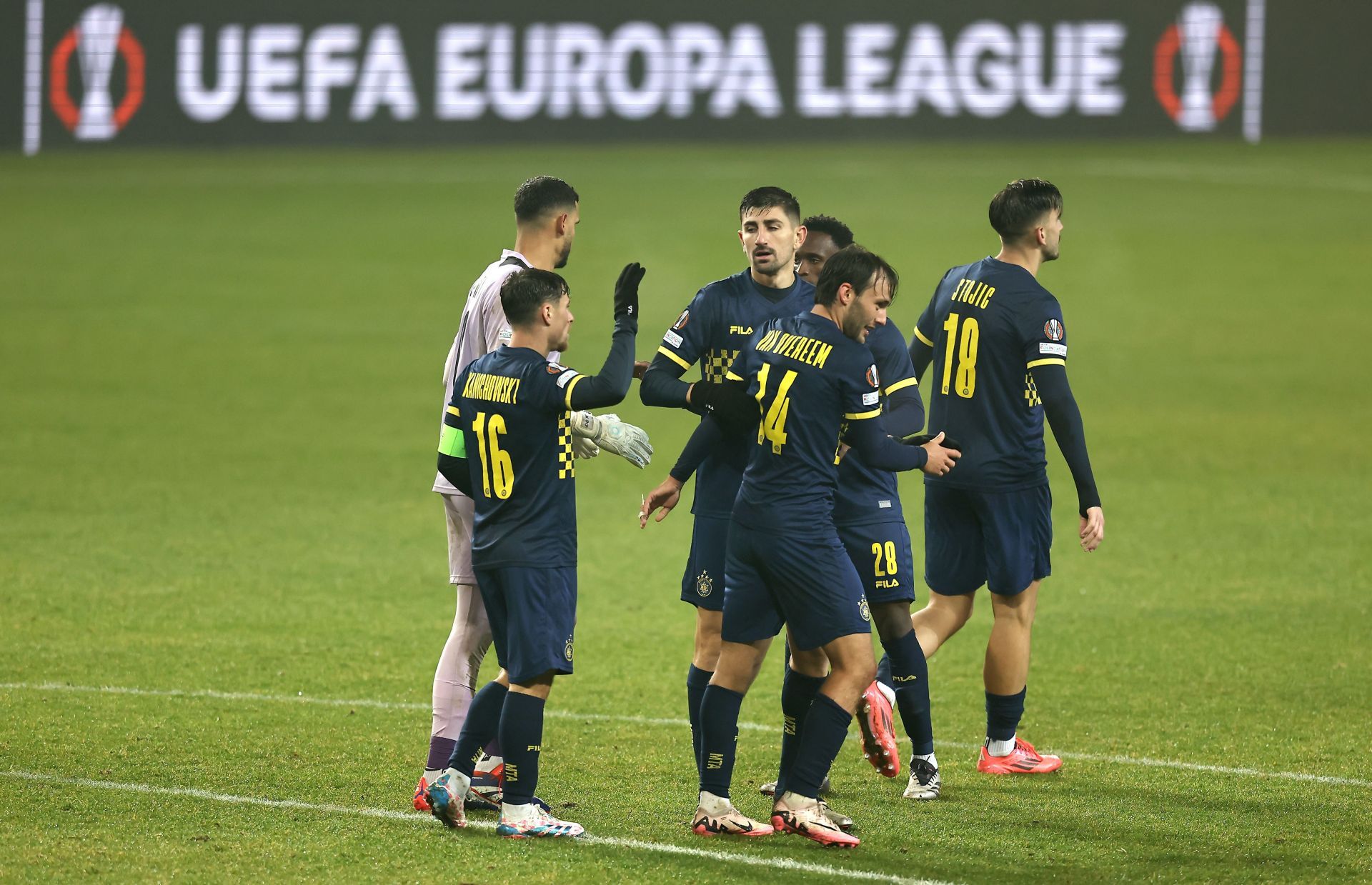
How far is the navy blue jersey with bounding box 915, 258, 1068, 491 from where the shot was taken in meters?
6.94

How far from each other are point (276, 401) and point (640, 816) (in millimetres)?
11330

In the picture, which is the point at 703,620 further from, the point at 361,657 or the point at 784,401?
the point at 361,657

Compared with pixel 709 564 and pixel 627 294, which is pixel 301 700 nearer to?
pixel 709 564

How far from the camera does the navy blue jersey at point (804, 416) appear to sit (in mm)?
5805

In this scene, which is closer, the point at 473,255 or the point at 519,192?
the point at 519,192

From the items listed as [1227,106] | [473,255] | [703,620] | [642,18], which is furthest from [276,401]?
[1227,106]

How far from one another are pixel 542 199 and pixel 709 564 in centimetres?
150

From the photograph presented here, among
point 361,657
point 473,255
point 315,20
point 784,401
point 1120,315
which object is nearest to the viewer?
point 784,401

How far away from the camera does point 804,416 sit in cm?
582

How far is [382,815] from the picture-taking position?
6.11m

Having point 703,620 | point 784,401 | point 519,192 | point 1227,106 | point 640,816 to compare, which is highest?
point 1227,106

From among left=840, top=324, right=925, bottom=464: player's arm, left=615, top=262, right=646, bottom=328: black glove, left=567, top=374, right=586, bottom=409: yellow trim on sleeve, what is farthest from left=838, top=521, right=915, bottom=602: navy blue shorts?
left=567, top=374, right=586, bottom=409: yellow trim on sleeve

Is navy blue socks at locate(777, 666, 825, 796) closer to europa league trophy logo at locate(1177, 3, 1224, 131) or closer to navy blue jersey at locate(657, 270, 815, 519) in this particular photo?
navy blue jersey at locate(657, 270, 815, 519)

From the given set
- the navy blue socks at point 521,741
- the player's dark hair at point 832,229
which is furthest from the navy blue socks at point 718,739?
the player's dark hair at point 832,229
